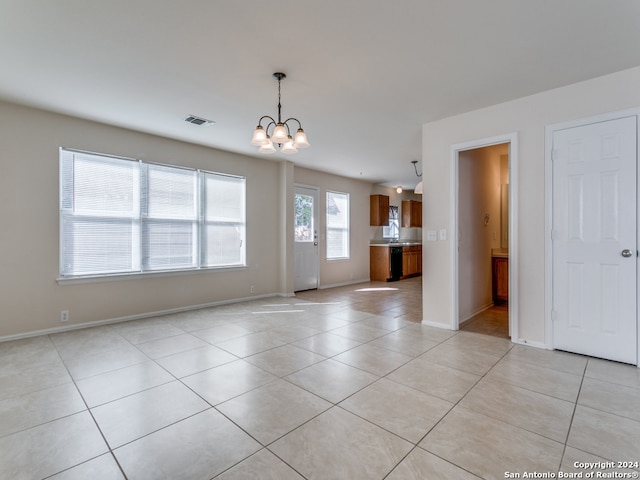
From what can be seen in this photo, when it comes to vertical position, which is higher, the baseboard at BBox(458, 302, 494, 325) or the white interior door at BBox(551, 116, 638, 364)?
the white interior door at BBox(551, 116, 638, 364)

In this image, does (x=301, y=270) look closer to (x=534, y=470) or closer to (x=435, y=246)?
(x=435, y=246)

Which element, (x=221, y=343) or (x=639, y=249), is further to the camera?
(x=221, y=343)

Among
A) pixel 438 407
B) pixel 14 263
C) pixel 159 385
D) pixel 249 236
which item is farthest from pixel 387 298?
pixel 14 263

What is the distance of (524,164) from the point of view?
10.9 feet

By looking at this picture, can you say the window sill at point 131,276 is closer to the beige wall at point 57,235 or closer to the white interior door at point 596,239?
the beige wall at point 57,235

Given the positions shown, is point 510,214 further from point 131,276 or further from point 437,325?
point 131,276

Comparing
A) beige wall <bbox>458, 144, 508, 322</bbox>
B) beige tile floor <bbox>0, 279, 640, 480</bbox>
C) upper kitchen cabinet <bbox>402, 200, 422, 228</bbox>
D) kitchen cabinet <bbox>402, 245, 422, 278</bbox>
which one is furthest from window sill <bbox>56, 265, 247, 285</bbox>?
upper kitchen cabinet <bbox>402, 200, 422, 228</bbox>

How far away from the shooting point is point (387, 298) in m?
6.00

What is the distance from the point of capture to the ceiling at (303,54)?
208 centimetres

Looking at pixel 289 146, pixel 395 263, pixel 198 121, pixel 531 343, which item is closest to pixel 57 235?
pixel 198 121

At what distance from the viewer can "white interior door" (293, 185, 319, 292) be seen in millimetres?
6691

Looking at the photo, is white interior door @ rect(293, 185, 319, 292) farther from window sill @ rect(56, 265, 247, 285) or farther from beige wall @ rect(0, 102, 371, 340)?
window sill @ rect(56, 265, 247, 285)

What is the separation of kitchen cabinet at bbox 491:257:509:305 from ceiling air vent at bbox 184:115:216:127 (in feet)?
15.7

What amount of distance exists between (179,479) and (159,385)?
1126mm
